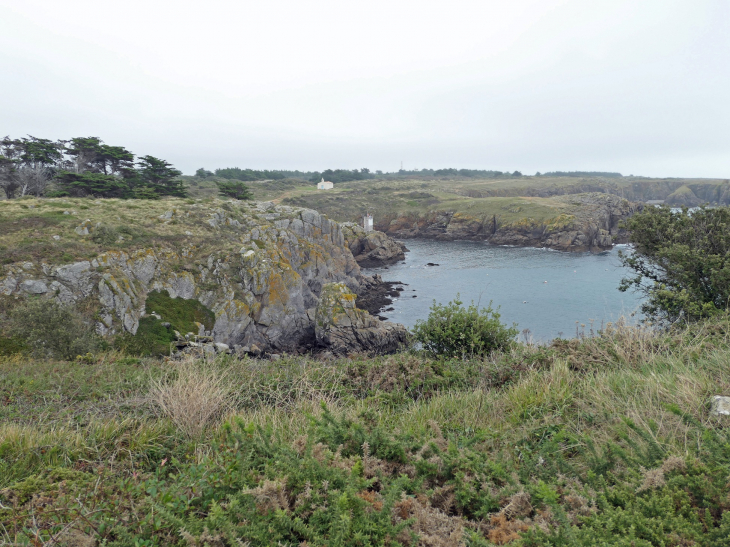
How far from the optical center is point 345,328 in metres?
26.7

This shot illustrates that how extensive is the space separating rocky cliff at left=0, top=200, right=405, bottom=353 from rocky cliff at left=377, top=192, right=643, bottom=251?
52.7 m

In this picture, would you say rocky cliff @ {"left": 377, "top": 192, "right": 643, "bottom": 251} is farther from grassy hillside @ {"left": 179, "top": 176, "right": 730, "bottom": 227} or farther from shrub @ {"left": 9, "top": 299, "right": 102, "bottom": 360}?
shrub @ {"left": 9, "top": 299, "right": 102, "bottom": 360}

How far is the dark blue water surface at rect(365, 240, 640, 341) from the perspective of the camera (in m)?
35.1

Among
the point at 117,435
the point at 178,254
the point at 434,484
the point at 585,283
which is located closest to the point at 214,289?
the point at 178,254

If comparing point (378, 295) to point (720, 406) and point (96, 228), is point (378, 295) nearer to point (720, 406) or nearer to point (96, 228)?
point (96, 228)

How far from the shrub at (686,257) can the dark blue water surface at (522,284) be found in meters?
12.9

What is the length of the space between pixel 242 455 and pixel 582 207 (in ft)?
305

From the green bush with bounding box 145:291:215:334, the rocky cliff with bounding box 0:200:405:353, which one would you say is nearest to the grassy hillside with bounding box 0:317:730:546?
the rocky cliff with bounding box 0:200:405:353

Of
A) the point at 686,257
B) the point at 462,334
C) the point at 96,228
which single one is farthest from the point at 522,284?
the point at 96,228

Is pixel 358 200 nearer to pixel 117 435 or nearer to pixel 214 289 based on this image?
pixel 214 289

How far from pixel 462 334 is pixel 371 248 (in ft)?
172

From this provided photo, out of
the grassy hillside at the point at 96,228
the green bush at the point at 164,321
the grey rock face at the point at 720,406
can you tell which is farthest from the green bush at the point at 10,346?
the grey rock face at the point at 720,406

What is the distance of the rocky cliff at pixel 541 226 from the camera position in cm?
6806

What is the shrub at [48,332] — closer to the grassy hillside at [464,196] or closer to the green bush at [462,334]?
the green bush at [462,334]
